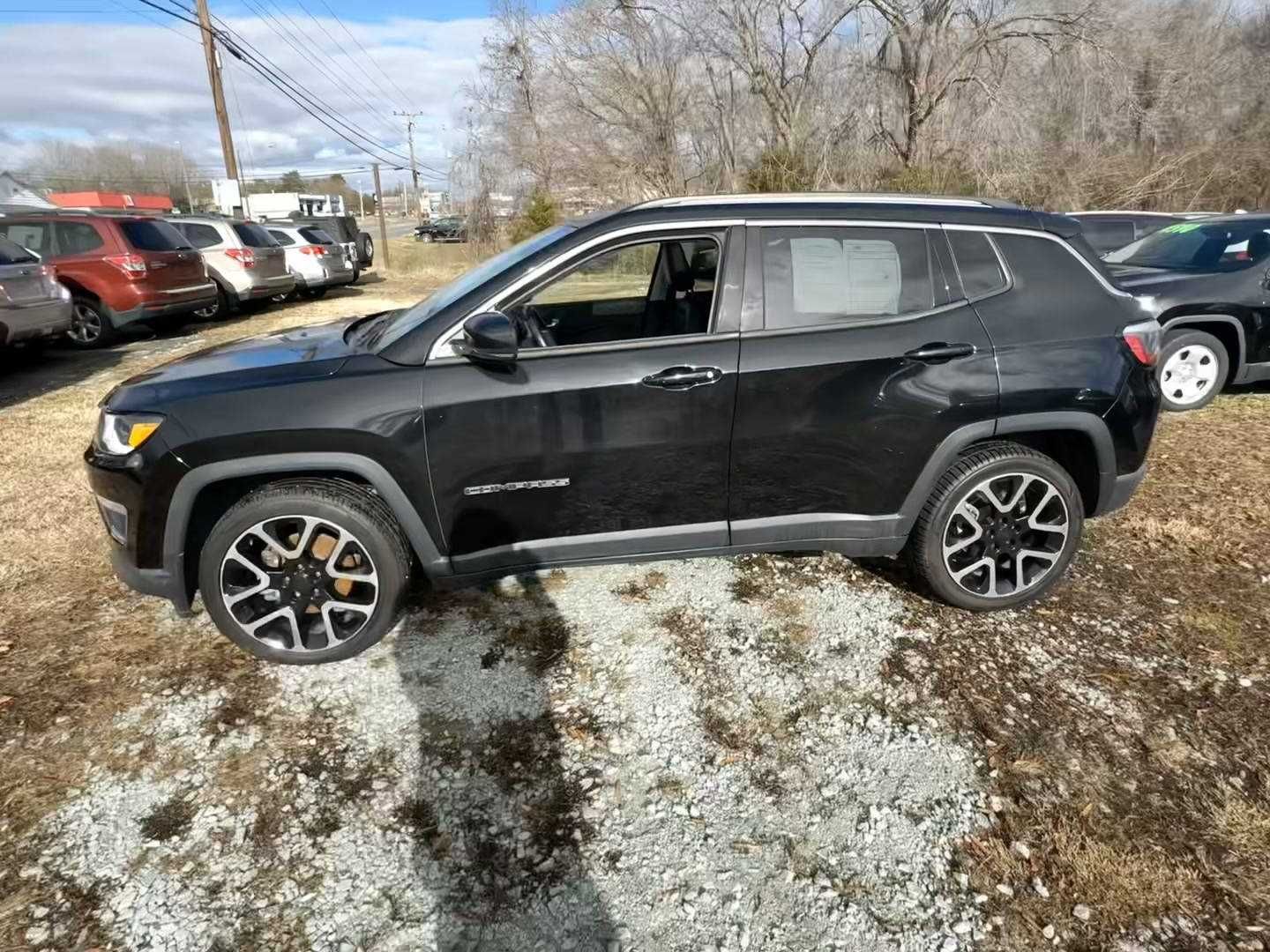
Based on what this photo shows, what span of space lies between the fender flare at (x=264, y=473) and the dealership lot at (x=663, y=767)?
1.98 feet

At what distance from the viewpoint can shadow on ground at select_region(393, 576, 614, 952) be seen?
205 cm

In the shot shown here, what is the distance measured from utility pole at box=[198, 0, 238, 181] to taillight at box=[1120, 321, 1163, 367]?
2410cm

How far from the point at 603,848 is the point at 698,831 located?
299mm

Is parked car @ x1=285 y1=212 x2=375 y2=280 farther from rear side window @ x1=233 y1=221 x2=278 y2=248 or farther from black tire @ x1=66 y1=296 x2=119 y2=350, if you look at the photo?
black tire @ x1=66 y1=296 x2=119 y2=350

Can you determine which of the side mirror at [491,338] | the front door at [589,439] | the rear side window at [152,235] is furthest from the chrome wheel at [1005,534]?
the rear side window at [152,235]

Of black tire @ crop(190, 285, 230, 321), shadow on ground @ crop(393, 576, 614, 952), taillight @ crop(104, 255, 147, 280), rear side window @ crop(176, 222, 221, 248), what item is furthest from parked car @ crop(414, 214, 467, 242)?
shadow on ground @ crop(393, 576, 614, 952)

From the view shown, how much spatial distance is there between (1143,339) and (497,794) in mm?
3179

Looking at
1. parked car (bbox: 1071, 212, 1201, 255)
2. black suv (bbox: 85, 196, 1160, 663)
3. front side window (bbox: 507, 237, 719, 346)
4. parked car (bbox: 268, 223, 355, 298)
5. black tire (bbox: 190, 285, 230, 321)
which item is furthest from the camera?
parked car (bbox: 268, 223, 355, 298)

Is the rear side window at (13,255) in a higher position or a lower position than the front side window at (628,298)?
higher

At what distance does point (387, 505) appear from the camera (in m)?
2.97

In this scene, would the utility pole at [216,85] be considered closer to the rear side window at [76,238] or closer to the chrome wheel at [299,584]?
the rear side window at [76,238]

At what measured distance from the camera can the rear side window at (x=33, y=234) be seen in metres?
9.77

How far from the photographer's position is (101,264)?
9.60 m

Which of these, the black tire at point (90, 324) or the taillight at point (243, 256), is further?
the taillight at point (243, 256)
